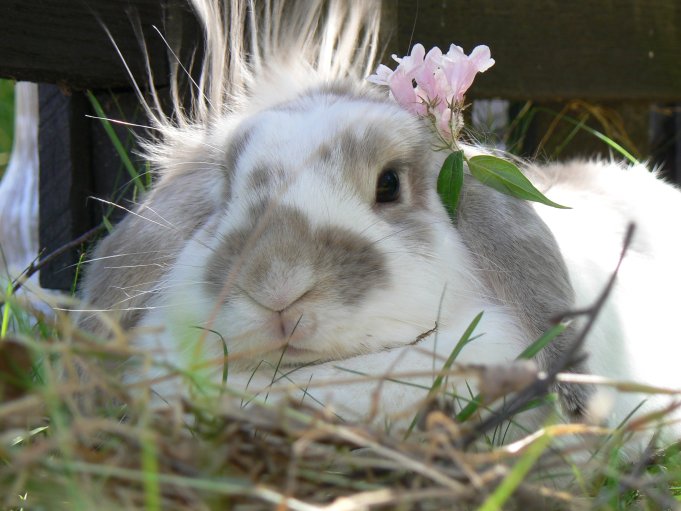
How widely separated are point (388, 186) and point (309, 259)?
0.47 meters

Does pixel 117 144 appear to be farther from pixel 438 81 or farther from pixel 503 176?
pixel 503 176

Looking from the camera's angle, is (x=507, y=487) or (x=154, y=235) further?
(x=154, y=235)

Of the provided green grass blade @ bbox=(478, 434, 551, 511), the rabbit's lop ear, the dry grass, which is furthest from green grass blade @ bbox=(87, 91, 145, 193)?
green grass blade @ bbox=(478, 434, 551, 511)

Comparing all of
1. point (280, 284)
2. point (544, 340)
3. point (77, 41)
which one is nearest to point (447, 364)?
→ point (544, 340)

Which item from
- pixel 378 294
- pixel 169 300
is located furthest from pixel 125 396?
pixel 169 300

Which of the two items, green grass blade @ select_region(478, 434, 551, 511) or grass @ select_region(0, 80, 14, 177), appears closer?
green grass blade @ select_region(478, 434, 551, 511)

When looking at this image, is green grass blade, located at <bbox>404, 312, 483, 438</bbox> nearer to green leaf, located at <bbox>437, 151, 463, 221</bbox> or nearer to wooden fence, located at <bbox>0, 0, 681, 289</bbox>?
green leaf, located at <bbox>437, 151, 463, 221</bbox>

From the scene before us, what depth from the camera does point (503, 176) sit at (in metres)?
2.46

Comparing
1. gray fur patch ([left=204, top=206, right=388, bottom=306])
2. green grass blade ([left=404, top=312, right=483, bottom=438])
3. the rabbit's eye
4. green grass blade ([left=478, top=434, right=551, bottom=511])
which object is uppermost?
the rabbit's eye

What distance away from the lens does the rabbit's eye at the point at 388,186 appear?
2.42 metres

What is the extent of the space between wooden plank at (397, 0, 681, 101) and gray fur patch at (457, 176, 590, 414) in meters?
1.25

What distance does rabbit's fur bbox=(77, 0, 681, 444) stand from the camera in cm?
210

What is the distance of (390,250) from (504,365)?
0.73 meters

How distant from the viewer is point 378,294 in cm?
213
